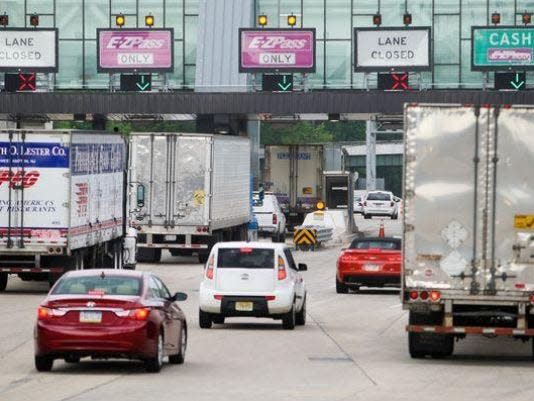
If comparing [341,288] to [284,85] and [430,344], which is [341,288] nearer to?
[430,344]

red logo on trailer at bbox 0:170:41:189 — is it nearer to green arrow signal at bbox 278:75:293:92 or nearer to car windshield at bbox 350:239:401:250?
car windshield at bbox 350:239:401:250

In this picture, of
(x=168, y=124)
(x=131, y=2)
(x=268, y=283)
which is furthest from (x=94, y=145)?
(x=168, y=124)

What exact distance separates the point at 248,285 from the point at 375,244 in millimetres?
11427

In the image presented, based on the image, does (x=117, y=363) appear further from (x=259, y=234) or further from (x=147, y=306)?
(x=259, y=234)

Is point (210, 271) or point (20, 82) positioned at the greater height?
point (20, 82)

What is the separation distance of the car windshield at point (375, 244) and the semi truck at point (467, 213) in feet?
55.6

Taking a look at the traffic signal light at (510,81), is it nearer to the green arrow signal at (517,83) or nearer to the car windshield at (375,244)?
the green arrow signal at (517,83)

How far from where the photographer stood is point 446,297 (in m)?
25.0

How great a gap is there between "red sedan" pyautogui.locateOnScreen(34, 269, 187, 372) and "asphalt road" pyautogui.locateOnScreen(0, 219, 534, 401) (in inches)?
11.9

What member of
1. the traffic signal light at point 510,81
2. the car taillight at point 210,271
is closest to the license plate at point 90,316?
the car taillight at point 210,271

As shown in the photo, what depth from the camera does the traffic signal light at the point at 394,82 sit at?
70688 millimetres

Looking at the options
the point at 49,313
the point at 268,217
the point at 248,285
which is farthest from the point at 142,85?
the point at 49,313

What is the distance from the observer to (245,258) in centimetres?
3134

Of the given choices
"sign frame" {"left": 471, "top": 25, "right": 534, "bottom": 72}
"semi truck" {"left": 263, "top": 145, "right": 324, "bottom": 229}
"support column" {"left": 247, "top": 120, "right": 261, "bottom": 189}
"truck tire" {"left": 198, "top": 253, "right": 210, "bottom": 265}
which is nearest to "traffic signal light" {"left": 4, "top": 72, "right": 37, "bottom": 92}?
"semi truck" {"left": 263, "top": 145, "right": 324, "bottom": 229}
